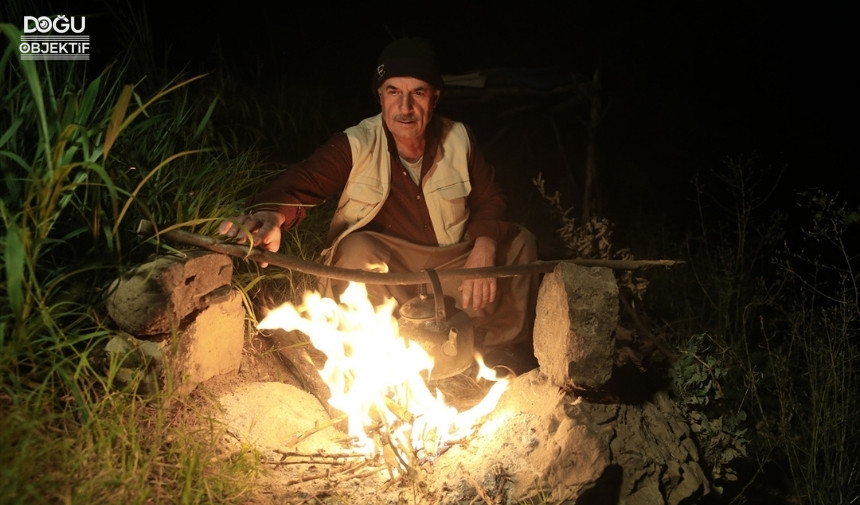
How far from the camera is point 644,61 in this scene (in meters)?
8.51

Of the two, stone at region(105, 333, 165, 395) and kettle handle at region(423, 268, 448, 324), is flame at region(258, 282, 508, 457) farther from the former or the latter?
stone at region(105, 333, 165, 395)

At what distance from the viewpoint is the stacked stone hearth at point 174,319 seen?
9.43ft

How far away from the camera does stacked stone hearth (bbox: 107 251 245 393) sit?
9.43ft

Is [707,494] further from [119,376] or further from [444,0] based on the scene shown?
[444,0]

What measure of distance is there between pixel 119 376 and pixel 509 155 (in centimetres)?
554

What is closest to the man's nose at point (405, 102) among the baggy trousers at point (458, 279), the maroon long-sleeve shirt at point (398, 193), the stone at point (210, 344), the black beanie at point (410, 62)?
the black beanie at point (410, 62)

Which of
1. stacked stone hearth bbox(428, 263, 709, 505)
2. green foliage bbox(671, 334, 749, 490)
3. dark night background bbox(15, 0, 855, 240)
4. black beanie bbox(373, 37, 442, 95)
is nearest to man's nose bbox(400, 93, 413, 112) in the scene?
black beanie bbox(373, 37, 442, 95)

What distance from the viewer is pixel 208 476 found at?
2686mm

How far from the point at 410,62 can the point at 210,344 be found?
1.89 meters

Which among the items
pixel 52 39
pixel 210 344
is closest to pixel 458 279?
pixel 210 344

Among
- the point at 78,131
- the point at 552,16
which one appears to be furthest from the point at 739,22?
the point at 78,131

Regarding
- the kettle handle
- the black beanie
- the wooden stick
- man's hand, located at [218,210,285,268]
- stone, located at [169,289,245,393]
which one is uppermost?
the black beanie

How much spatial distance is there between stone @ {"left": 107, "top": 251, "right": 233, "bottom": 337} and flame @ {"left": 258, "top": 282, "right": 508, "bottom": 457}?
0.45 metres

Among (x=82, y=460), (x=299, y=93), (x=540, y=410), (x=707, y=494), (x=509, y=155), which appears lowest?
(x=707, y=494)
